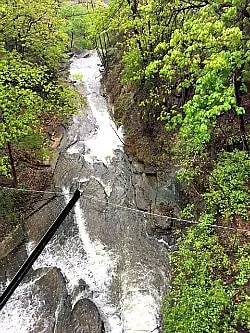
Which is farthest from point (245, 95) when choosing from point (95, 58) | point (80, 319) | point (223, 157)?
point (95, 58)

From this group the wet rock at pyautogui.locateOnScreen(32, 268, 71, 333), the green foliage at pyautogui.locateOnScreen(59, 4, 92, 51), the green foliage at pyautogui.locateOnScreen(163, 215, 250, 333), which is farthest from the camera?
the green foliage at pyautogui.locateOnScreen(59, 4, 92, 51)

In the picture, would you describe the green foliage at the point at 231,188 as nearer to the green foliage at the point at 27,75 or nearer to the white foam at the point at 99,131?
the green foliage at the point at 27,75

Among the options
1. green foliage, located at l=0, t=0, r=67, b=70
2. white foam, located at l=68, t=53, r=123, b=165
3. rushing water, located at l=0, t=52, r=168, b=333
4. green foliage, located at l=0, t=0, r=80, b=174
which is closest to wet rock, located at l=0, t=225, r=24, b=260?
rushing water, located at l=0, t=52, r=168, b=333

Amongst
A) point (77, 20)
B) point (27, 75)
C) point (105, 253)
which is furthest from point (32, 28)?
point (77, 20)

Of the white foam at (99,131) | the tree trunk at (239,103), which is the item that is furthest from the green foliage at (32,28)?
the tree trunk at (239,103)

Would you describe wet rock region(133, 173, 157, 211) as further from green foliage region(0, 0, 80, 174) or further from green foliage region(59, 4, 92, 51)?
green foliage region(59, 4, 92, 51)

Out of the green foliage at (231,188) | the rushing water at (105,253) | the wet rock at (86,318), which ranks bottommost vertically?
the wet rock at (86,318)
